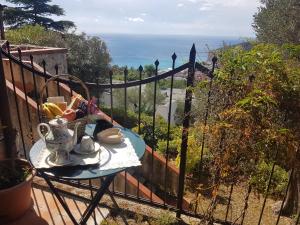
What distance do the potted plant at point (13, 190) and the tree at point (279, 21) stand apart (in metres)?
9.15

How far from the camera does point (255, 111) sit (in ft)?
6.02

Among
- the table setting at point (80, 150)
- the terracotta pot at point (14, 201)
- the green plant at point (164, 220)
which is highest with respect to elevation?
the table setting at point (80, 150)

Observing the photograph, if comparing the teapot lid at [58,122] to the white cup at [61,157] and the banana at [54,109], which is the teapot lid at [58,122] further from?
the banana at [54,109]

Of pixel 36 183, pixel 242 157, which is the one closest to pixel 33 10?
pixel 36 183

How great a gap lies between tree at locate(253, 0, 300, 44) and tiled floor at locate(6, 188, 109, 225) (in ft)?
28.9

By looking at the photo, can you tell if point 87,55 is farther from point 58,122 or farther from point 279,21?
point 58,122

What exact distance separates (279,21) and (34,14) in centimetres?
2184

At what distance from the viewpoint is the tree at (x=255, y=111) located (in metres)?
1.83

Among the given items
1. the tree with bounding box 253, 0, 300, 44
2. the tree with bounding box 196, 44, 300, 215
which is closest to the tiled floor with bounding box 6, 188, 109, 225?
the tree with bounding box 196, 44, 300, 215

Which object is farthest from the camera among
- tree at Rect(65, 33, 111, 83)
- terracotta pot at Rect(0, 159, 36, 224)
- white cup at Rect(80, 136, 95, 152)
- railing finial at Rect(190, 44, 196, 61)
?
tree at Rect(65, 33, 111, 83)

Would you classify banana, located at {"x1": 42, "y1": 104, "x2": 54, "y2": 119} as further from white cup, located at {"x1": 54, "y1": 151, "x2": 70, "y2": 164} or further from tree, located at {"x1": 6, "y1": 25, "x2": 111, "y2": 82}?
tree, located at {"x1": 6, "y1": 25, "x2": 111, "y2": 82}

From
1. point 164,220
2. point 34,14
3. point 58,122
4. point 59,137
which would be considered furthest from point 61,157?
point 34,14

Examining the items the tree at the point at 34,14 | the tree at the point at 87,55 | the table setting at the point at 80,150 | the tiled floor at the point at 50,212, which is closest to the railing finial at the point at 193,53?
the table setting at the point at 80,150

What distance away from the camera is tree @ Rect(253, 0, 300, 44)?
9.68 meters
